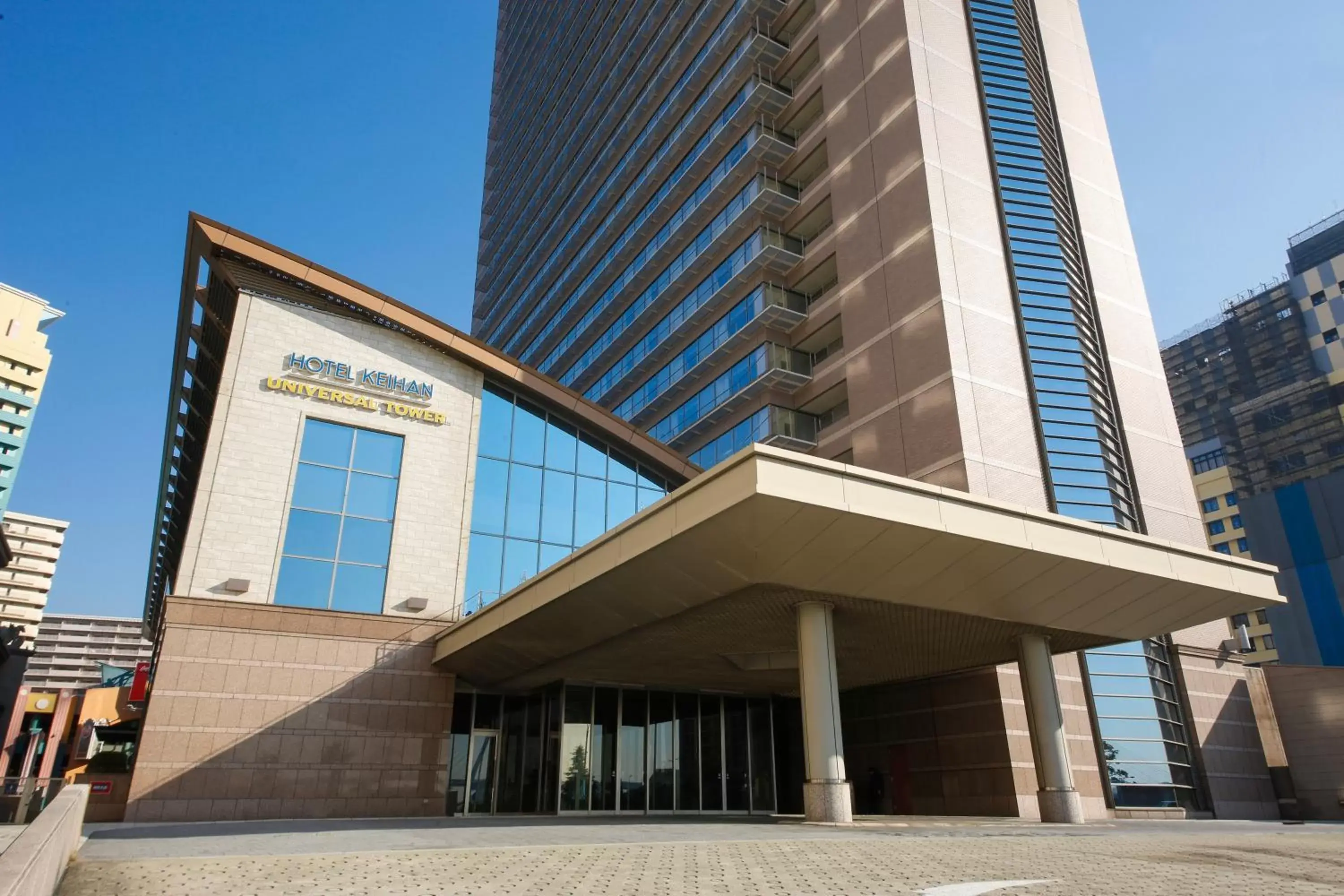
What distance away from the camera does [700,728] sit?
93.9 feet

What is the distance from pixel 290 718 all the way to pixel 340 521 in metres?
5.74

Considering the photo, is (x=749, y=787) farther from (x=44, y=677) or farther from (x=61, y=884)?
(x=44, y=677)

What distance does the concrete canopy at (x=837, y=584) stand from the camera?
15195 mm

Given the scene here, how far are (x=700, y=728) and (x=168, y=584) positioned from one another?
42661 mm

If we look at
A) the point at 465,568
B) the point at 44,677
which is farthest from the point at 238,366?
the point at 44,677

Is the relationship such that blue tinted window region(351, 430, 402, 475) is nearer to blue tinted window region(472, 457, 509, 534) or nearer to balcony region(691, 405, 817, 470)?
blue tinted window region(472, 457, 509, 534)

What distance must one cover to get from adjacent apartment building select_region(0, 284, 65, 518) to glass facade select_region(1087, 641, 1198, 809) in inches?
4488

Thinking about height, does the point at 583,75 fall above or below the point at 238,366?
above

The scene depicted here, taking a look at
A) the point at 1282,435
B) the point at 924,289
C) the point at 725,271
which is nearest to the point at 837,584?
the point at 924,289

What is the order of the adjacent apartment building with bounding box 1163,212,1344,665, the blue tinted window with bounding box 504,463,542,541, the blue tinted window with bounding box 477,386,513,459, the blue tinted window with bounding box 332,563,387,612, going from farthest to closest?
1. the adjacent apartment building with bounding box 1163,212,1344,665
2. the blue tinted window with bounding box 477,386,513,459
3. the blue tinted window with bounding box 504,463,542,541
4. the blue tinted window with bounding box 332,563,387,612

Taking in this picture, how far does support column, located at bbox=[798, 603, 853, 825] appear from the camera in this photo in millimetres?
16906

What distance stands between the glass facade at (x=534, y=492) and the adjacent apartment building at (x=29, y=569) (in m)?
125

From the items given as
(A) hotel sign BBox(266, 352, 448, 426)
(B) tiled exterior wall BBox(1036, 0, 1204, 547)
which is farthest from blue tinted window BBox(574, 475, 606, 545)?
(B) tiled exterior wall BBox(1036, 0, 1204, 547)

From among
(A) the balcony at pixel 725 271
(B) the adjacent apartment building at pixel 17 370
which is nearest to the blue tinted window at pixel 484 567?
(A) the balcony at pixel 725 271
